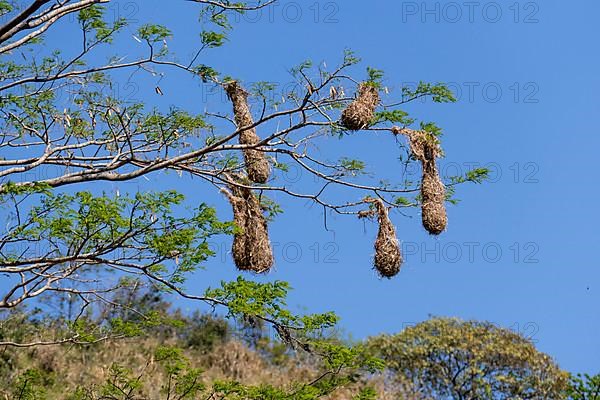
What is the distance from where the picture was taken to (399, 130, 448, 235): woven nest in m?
7.84

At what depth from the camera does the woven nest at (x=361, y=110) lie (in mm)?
7480

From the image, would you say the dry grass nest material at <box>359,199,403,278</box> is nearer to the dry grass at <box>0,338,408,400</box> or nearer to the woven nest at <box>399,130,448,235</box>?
the woven nest at <box>399,130,448,235</box>

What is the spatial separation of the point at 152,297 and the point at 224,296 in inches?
502

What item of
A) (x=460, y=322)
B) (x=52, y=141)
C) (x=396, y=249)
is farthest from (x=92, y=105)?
(x=460, y=322)

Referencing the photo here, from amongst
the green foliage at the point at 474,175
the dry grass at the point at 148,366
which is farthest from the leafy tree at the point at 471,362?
the green foliage at the point at 474,175

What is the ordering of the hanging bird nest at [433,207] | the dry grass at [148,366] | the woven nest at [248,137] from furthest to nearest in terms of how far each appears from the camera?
the dry grass at [148,366] < the woven nest at [248,137] < the hanging bird nest at [433,207]

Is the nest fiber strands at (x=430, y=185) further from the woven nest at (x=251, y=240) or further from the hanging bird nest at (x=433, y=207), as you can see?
the woven nest at (x=251, y=240)

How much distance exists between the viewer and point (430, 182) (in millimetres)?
8039

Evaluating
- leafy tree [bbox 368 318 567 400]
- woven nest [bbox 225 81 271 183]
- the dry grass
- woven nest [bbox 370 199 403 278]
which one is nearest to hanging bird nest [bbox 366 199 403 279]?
woven nest [bbox 370 199 403 278]

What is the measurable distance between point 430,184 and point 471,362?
393 inches

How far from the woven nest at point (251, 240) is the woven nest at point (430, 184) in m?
1.38

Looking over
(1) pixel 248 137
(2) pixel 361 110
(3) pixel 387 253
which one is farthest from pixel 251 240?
(2) pixel 361 110

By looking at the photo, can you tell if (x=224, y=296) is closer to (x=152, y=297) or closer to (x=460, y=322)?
(x=460, y=322)

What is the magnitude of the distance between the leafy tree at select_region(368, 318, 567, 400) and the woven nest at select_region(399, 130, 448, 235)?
9.77m
